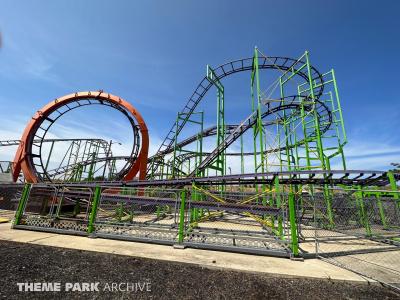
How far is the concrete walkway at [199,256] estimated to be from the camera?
14.1ft

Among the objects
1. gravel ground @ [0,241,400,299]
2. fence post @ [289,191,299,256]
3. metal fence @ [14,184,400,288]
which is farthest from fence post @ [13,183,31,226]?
fence post @ [289,191,299,256]

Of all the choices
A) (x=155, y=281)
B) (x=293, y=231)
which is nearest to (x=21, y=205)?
(x=155, y=281)

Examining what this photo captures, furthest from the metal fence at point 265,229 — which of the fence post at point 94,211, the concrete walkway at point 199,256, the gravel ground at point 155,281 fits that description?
the gravel ground at point 155,281

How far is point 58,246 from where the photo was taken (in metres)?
5.41

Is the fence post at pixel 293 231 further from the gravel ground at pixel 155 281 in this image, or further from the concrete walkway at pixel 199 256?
the gravel ground at pixel 155 281

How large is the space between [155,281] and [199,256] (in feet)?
5.66

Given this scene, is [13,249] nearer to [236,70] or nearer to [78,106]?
[78,106]

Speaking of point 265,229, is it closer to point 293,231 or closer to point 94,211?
point 293,231

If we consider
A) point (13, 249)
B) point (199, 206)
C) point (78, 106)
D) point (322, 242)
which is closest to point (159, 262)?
point (199, 206)

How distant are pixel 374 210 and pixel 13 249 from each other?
13324mm

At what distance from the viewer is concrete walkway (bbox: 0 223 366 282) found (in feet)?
14.1

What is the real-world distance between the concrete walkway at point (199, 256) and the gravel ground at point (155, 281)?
0.27 metres

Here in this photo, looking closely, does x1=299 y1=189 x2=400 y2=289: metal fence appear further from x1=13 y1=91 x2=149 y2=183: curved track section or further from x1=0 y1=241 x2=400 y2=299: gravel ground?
x1=13 y1=91 x2=149 y2=183: curved track section

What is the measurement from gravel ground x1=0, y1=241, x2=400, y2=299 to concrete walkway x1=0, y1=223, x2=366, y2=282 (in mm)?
273
